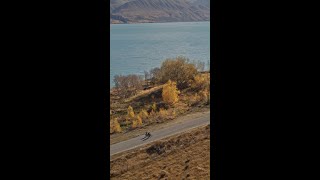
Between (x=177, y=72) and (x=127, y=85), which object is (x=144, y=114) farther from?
(x=177, y=72)

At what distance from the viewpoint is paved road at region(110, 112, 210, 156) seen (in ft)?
18.6

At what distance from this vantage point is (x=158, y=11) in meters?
7.85

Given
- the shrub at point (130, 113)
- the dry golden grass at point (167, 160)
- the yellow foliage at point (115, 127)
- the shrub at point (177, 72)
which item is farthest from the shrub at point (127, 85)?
the dry golden grass at point (167, 160)

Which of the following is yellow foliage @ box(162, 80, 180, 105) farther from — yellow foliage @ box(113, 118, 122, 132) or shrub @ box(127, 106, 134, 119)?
yellow foliage @ box(113, 118, 122, 132)

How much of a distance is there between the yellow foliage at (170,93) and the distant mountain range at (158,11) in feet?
4.17

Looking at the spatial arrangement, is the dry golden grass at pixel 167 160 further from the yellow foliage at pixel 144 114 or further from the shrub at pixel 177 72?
the shrub at pixel 177 72

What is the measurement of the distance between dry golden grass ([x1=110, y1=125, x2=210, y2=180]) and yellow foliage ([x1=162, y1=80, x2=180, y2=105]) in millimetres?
1378
